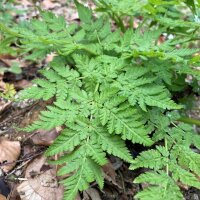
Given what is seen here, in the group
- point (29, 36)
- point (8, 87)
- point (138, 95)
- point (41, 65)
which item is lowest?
point (41, 65)

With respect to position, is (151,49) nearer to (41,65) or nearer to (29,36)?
(29,36)

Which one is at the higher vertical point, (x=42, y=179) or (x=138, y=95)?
(x=138, y=95)

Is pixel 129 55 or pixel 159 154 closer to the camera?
pixel 159 154

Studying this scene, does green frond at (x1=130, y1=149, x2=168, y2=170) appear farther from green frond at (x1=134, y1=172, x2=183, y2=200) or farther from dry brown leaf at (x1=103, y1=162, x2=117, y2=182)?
dry brown leaf at (x1=103, y1=162, x2=117, y2=182)

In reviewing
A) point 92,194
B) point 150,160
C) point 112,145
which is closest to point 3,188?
point 92,194

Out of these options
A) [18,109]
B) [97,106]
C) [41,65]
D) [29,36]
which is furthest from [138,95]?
[41,65]

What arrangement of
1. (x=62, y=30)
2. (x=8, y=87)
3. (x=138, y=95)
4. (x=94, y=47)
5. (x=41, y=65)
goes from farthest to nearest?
Answer: (x=41, y=65)
(x=8, y=87)
(x=62, y=30)
(x=94, y=47)
(x=138, y=95)

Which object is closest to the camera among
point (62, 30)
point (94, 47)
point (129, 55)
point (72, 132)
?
point (72, 132)
